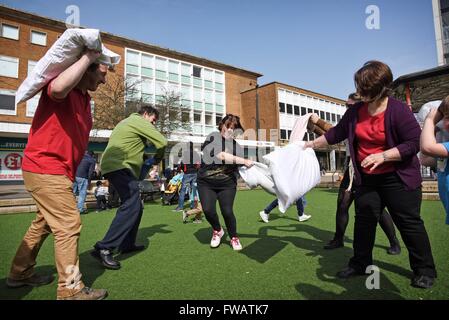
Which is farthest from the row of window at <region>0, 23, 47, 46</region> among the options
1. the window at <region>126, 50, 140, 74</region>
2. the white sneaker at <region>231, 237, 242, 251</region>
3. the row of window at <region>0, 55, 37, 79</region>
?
the white sneaker at <region>231, 237, 242, 251</region>

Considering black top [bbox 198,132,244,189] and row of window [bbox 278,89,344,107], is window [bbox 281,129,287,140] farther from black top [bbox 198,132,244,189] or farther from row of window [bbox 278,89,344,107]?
black top [bbox 198,132,244,189]

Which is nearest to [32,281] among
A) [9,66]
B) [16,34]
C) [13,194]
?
[13,194]

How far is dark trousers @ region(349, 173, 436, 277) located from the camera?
8.01ft

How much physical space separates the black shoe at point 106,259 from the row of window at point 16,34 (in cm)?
2824

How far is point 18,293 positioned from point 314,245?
3.35 metres

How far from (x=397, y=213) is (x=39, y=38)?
30501 millimetres

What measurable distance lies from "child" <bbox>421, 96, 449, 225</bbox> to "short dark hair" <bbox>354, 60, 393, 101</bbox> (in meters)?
0.40

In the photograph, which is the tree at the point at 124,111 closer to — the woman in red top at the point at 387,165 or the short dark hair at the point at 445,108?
the woman in red top at the point at 387,165

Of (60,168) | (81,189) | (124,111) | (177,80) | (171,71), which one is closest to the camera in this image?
(60,168)

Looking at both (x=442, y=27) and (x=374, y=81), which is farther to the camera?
(x=442, y=27)

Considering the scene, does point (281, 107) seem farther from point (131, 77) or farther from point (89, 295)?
point (89, 295)

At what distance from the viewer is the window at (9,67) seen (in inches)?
912

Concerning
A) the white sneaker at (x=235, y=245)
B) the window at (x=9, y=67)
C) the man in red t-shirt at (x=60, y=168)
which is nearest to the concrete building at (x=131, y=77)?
the window at (x=9, y=67)

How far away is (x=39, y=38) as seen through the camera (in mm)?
24922
